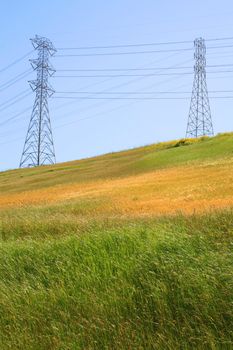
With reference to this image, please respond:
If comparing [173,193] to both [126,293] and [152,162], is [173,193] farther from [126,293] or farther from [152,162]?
[152,162]

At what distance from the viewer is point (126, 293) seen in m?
7.50

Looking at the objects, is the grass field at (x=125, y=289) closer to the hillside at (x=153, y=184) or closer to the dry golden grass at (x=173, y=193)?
the hillside at (x=153, y=184)

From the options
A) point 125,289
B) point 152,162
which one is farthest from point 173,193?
point 152,162

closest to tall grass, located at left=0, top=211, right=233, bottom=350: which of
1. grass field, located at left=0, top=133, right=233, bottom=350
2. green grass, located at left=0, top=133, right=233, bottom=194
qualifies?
grass field, located at left=0, top=133, right=233, bottom=350

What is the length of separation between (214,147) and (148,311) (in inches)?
2066

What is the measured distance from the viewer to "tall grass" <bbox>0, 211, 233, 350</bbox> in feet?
21.8

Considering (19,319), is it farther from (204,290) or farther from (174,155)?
(174,155)

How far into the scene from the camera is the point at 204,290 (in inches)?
276

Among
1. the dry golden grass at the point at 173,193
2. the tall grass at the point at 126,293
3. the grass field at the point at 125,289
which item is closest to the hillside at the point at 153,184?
the dry golden grass at the point at 173,193

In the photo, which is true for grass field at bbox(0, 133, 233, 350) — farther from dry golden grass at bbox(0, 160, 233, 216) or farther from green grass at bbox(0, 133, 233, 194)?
green grass at bbox(0, 133, 233, 194)

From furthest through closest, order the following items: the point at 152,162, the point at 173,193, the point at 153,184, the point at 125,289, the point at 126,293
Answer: the point at 152,162, the point at 153,184, the point at 173,193, the point at 125,289, the point at 126,293

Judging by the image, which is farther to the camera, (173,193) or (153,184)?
(153,184)

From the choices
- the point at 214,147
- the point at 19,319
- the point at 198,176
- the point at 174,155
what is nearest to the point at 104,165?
the point at 174,155

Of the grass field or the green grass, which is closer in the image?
the grass field
